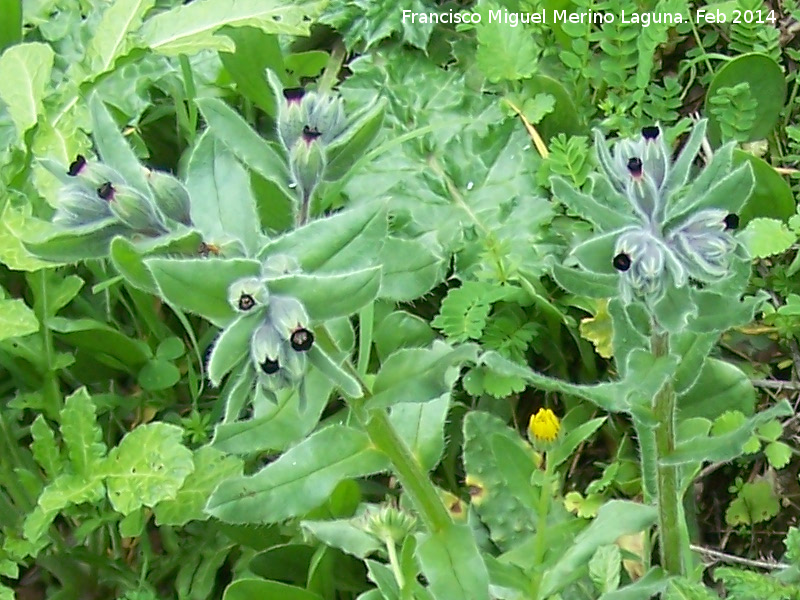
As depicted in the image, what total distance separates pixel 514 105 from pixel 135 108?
4.60 feet

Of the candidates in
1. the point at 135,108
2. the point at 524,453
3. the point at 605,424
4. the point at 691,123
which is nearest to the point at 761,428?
the point at 605,424

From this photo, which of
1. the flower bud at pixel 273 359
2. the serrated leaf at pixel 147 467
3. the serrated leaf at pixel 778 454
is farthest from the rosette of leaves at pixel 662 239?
the serrated leaf at pixel 147 467

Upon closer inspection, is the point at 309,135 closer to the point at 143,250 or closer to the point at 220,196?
the point at 220,196

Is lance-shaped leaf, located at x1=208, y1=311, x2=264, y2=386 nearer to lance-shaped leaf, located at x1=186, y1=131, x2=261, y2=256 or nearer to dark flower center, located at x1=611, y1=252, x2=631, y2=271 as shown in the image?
lance-shaped leaf, located at x1=186, y1=131, x2=261, y2=256

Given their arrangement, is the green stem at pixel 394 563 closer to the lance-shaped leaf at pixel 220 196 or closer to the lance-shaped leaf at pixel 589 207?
the lance-shaped leaf at pixel 220 196

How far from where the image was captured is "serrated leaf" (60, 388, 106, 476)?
2770 mm

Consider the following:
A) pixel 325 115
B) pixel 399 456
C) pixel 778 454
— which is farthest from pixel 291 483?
pixel 778 454

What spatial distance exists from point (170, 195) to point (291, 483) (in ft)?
2.18

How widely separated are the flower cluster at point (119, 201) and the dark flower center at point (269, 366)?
426mm

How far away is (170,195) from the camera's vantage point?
1901 mm

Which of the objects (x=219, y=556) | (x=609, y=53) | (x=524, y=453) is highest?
(x=609, y=53)

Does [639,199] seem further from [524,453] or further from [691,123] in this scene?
[691,123]

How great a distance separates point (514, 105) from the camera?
330 cm

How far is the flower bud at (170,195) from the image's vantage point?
6.19 ft
